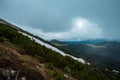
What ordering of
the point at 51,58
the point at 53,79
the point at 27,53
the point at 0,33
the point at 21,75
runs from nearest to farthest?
the point at 21,75 → the point at 53,79 → the point at 27,53 → the point at 51,58 → the point at 0,33

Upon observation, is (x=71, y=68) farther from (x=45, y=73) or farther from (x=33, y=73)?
(x=33, y=73)

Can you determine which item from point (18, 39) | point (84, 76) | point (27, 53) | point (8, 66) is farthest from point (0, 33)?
point (8, 66)

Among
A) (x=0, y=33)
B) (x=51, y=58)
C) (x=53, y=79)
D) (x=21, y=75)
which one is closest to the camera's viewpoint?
(x=21, y=75)

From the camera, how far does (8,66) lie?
55.1 feet

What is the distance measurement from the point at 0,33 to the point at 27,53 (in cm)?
649

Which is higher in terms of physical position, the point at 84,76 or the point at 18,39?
the point at 18,39

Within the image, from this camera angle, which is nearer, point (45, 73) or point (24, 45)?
point (45, 73)

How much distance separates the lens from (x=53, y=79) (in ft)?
66.1

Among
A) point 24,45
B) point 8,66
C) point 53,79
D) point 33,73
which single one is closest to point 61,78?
point 53,79

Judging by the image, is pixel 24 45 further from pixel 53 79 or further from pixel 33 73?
pixel 33 73

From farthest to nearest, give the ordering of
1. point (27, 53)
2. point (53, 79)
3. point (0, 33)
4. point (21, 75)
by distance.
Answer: point (0, 33)
point (27, 53)
point (53, 79)
point (21, 75)

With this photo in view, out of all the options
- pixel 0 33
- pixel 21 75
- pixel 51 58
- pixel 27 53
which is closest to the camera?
pixel 21 75

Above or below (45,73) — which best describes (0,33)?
above

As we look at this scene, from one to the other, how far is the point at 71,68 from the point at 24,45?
654 cm
